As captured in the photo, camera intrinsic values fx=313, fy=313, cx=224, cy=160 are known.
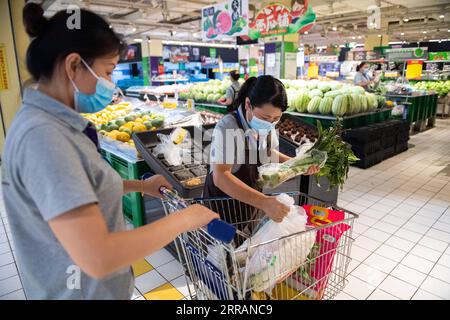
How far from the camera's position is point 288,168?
2035mm

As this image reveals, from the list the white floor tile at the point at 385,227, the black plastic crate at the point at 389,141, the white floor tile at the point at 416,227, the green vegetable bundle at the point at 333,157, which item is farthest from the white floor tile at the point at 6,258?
the black plastic crate at the point at 389,141

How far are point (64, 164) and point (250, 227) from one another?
1583 mm

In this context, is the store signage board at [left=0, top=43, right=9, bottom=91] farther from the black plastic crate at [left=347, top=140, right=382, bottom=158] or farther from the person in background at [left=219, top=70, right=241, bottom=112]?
the black plastic crate at [left=347, top=140, right=382, bottom=158]

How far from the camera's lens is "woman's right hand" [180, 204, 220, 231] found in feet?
3.58

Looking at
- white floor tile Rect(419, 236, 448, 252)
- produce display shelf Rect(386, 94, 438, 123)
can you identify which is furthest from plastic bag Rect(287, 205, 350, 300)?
produce display shelf Rect(386, 94, 438, 123)

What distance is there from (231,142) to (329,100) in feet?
14.5

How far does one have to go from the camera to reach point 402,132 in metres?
7.35

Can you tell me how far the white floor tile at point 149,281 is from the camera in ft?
9.24

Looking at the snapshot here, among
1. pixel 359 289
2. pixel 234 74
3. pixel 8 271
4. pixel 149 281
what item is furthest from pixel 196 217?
pixel 234 74

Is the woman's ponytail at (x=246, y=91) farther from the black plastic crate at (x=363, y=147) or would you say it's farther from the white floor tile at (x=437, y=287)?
the black plastic crate at (x=363, y=147)

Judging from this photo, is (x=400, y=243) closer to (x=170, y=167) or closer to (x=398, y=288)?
(x=398, y=288)

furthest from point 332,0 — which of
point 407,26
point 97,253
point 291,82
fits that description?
point 97,253

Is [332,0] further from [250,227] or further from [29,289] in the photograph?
[29,289]
